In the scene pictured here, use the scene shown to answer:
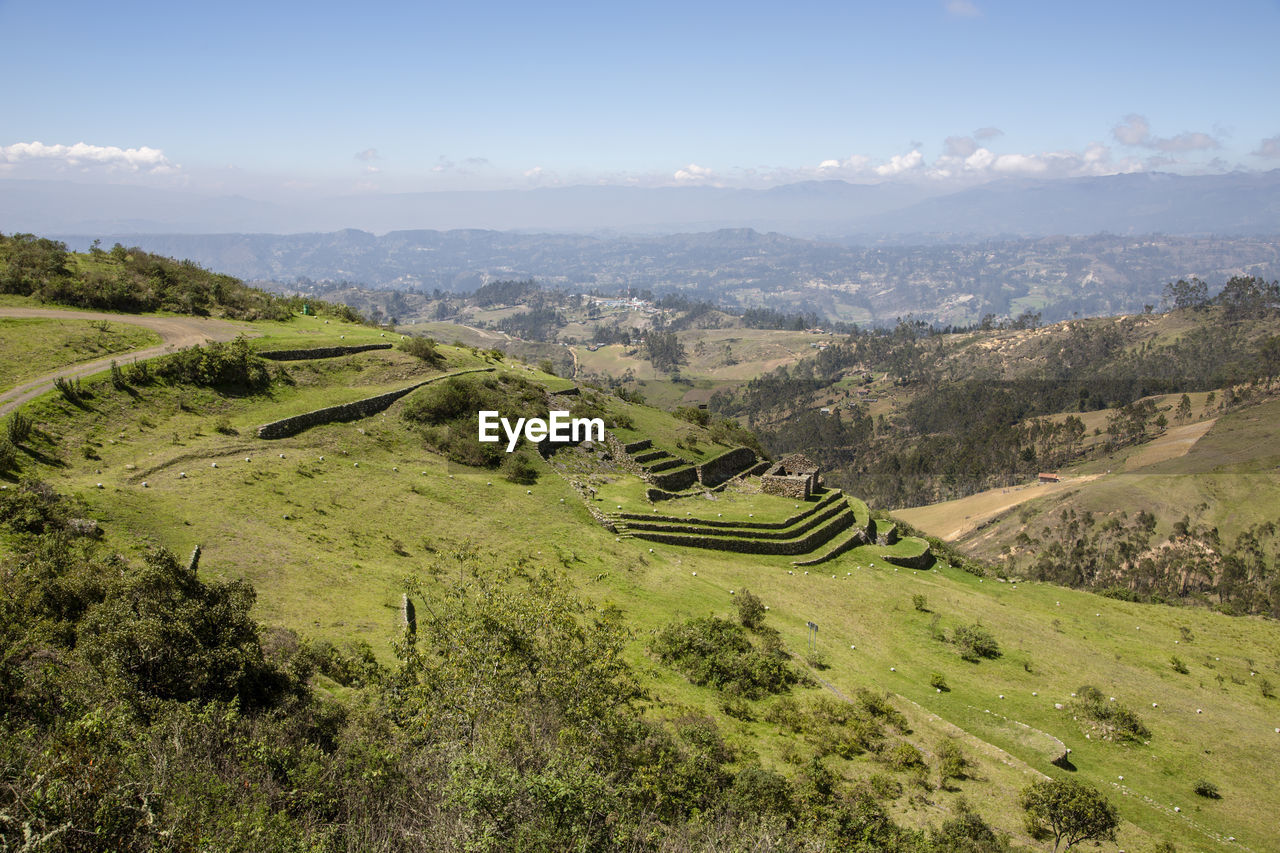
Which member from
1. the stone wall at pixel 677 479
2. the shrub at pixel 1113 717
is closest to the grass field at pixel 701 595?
the shrub at pixel 1113 717

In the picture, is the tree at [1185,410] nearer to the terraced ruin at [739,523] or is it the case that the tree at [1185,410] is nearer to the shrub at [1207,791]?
the terraced ruin at [739,523]

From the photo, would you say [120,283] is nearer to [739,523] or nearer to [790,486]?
[739,523]

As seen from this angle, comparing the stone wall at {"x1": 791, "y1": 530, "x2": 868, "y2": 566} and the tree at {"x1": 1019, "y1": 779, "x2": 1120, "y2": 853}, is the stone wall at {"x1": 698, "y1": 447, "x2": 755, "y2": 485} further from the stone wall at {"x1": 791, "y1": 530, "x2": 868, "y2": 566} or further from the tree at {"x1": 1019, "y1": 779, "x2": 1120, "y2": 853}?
the tree at {"x1": 1019, "y1": 779, "x2": 1120, "y2": 853}

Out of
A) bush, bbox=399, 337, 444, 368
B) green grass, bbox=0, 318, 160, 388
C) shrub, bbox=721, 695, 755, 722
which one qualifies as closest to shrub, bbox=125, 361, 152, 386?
green grass, bbox=0, 318, 160, 388

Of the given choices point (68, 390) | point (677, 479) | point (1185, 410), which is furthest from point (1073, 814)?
point (1185, 410)

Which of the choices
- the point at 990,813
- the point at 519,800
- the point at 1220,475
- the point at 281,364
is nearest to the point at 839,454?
the point at 1220,475

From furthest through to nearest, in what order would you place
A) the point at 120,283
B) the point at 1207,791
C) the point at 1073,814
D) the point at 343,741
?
the point at 120,283
the point at 1207,791
the point at 1073,814
the point at 343,741

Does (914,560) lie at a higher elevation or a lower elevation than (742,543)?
lower
